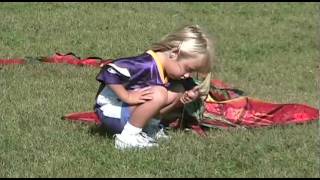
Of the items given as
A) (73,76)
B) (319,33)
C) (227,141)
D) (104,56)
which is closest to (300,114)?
(227,141)

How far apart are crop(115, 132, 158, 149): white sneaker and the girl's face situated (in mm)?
569

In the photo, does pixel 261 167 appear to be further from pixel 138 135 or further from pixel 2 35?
pixel 2 35

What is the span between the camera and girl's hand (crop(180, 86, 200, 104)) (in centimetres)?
556

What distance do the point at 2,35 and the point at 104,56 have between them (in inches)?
75.3

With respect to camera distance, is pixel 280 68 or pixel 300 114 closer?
pixel 300 114

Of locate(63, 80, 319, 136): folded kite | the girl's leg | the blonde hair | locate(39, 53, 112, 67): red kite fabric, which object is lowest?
locate(39, 53, 112, 67): red kite fabric

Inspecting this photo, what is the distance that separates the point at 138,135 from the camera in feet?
17.7

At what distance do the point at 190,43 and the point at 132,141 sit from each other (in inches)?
36.5

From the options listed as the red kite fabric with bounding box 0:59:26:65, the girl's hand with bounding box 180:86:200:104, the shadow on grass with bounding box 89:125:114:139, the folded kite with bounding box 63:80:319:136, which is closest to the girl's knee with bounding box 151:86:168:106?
the girl's hand with bounding box 180:86:200:104

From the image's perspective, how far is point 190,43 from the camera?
548 cm

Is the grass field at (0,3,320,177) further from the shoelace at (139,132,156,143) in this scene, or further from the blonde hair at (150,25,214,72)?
the blonde hair at (150,25,214,72)

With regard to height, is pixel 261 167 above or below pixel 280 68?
above

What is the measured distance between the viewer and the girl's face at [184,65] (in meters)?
5.46

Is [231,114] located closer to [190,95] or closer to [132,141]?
[190,95]
